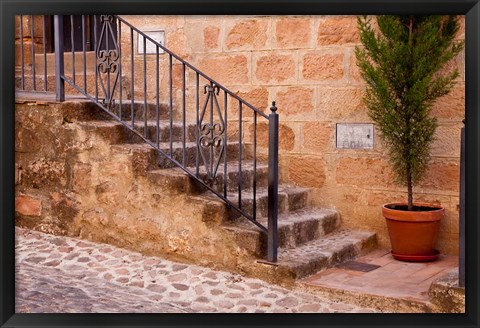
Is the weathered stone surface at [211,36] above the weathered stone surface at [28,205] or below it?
above

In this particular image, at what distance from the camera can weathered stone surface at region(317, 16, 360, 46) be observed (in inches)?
216

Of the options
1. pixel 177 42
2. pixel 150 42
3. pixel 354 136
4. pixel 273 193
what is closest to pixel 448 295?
pixel 273 193

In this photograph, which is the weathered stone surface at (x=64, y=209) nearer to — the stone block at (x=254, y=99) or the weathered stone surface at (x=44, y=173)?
the weathered stone surface at (x=44, y=173)

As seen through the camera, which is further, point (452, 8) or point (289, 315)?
point (289, 315)

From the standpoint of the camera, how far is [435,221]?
16.3 ft

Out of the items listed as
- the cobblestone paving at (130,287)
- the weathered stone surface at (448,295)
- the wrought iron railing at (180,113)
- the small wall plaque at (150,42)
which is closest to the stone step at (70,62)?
the wrought iron railing at (180,113)

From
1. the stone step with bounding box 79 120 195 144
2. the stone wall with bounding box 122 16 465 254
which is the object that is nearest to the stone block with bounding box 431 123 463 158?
the stone wall with bounding box 122 16 465 254

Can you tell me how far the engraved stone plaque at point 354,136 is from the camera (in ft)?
18.1

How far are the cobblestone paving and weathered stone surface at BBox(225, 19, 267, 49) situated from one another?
6.73 feet

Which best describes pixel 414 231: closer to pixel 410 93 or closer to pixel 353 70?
pixel 410 93

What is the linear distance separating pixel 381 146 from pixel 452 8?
247cm

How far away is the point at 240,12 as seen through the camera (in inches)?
122

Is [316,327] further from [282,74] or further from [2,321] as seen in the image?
[282,74]

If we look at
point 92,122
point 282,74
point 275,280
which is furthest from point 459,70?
point 92,122
